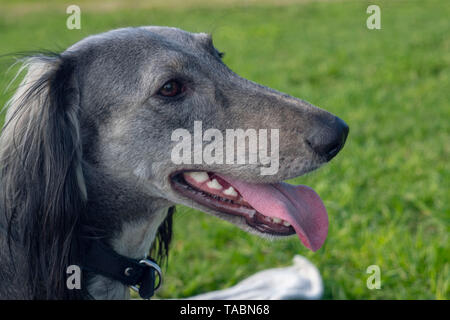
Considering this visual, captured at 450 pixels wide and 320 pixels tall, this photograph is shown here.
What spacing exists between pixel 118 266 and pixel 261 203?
858mm

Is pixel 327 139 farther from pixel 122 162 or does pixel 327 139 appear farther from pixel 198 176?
pixel 122 162

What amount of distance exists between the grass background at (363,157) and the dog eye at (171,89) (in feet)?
2.90

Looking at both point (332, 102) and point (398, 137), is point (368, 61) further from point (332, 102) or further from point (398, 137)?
point (398, 137)

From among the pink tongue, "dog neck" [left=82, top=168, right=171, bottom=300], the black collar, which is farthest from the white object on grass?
the pink tongue

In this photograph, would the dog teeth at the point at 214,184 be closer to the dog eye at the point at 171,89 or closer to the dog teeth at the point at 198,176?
the dog teeth at the point at 198,176

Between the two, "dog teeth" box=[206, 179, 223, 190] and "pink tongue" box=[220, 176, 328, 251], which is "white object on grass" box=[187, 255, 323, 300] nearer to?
"pink tongue" box=[220, 176, 328, 251]

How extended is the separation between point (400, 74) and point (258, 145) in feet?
22.8

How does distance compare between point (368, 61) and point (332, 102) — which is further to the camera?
point (368, 61)

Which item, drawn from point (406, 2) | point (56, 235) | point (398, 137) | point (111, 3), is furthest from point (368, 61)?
point (111, 3)

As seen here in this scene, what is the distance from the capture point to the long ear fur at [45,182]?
253 centimetres

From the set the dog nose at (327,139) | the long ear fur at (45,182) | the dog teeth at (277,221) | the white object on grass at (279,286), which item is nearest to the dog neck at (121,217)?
the long ear fur at (45,182)

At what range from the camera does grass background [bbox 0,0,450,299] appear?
4152 mm

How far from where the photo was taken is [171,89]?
8.89 feet

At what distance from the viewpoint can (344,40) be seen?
38.8ft
